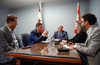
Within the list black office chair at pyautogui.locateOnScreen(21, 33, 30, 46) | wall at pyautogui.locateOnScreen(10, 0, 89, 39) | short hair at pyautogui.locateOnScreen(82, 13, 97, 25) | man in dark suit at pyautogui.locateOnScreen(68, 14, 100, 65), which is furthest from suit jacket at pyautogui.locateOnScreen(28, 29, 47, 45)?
wall at pyautogui.locateOnScreen(10, 0, 89, 39)

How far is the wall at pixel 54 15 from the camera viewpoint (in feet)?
11.4

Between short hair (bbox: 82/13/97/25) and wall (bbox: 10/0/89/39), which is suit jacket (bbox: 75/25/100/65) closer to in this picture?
short hair (bbox: 82/13/97/25)

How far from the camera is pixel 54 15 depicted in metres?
3.73

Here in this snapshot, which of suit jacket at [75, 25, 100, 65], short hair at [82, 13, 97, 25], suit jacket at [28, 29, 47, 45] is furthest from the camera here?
suit jacket at [28, 29, 47, 45]

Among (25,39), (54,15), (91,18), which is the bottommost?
(25,39)

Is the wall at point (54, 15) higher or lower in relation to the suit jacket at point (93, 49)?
higher

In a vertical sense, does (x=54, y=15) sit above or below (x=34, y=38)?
above

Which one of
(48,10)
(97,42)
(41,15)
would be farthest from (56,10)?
(97,42)

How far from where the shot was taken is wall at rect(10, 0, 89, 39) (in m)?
3.48

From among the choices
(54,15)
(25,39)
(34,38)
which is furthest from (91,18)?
(54,15)

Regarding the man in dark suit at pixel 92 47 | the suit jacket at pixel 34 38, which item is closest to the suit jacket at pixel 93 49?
the man in dark suit at pixel 92 47

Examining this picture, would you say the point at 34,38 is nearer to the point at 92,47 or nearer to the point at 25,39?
the point at 25,39

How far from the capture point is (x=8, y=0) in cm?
344

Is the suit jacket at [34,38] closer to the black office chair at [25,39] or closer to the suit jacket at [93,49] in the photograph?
the black office chair at [25,39]
